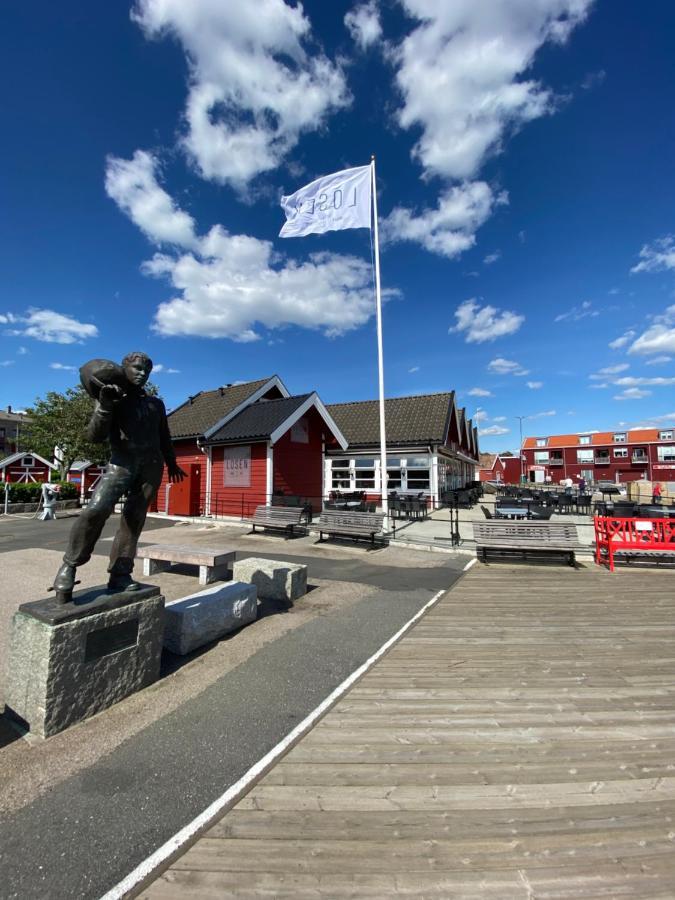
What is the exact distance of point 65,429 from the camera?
23859 millimetres

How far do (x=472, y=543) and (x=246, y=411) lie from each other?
11367mm

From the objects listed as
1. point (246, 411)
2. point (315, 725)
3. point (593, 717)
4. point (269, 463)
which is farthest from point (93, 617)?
point (246, 411)

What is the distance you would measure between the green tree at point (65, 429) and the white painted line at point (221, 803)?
20.8m

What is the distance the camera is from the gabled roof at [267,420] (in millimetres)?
15105

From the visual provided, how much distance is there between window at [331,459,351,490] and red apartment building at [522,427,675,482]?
51.6m

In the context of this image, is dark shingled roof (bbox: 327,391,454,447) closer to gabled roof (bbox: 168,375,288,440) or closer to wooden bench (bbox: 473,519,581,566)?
gabled roof (bbox: 168,375,288,440)

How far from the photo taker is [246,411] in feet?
58.8

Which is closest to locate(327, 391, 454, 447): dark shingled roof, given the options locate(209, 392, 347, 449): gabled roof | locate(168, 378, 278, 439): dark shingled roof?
locate(209, 392, 347, 449): gabled roof

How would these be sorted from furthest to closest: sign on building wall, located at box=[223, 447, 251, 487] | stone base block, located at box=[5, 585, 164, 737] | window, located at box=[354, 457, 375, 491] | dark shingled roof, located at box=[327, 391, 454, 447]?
window, located at box=[354, 457, 375, 491]
dark shingled roof, located at box=[327, 391, 454, 447]
sign on building wall, located at box=[223, 447, 251, 487]
stone base block, located at box=[5, 585, 164, 737]

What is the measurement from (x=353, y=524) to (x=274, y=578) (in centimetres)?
468

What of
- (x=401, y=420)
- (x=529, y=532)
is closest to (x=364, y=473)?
(x=401, y=420)

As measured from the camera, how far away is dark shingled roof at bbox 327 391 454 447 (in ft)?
66.6

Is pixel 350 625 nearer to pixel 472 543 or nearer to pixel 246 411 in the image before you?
pixel 472 543

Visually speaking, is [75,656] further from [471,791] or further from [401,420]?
[401,420]
